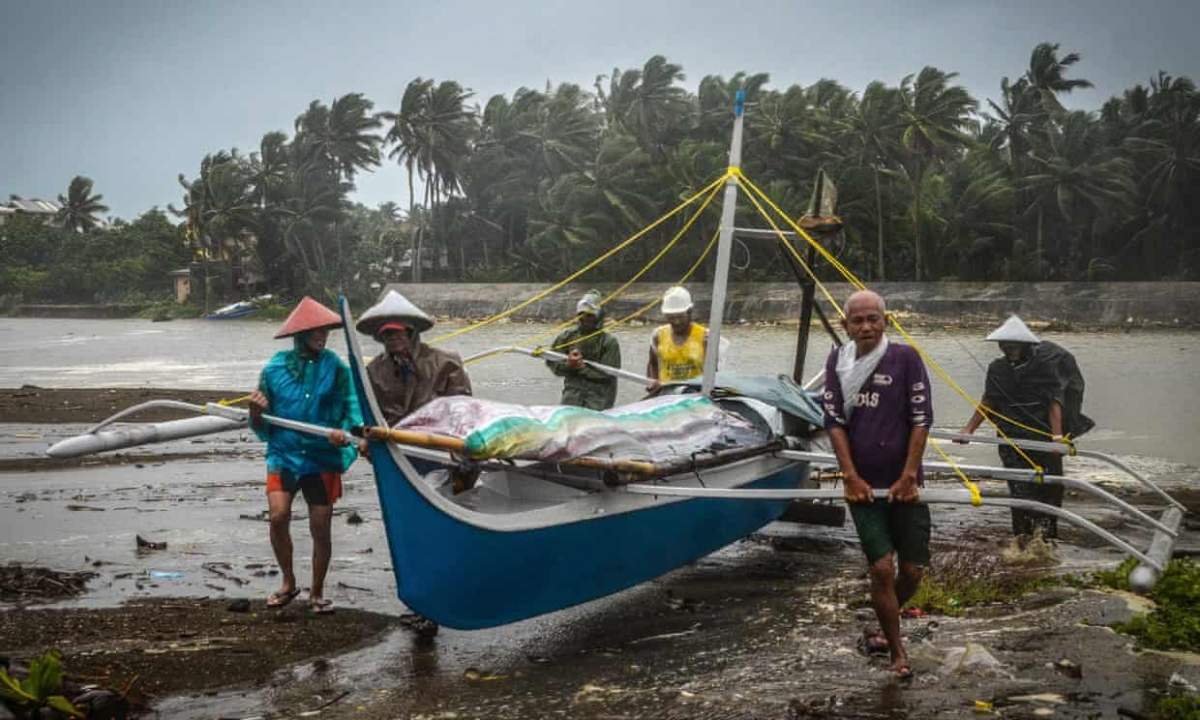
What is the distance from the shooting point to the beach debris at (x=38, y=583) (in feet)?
20.6

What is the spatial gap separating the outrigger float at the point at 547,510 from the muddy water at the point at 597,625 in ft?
1.07

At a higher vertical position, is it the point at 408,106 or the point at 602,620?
the point at 408,106

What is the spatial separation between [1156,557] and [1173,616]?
1.01ft

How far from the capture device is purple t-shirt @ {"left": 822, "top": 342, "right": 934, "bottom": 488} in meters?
4.65

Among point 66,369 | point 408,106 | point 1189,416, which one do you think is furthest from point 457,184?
point 1189,416

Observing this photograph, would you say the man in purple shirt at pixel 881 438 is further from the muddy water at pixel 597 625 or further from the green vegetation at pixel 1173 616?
the green vegetation at pixel 1173 616

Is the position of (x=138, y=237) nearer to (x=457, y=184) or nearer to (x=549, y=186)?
(x=457, y=184)

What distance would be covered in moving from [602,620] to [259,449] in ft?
25.8

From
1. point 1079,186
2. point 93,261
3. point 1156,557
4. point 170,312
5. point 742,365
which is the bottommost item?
point 742,365

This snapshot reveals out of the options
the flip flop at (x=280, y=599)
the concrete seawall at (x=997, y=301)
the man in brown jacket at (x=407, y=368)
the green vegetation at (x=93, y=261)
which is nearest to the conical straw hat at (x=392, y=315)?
the man in brown jacket at (x=407, y=368)

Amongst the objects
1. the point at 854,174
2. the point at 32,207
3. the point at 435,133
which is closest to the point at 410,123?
the point at 435,133

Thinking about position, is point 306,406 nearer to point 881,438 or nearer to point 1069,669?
point 881,438

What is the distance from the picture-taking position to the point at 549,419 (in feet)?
17.8

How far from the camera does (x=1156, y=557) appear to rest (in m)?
5.61
